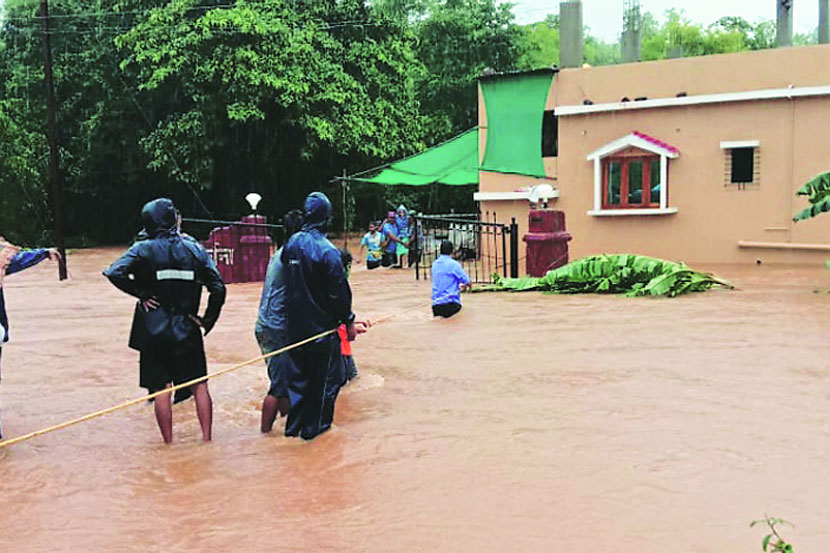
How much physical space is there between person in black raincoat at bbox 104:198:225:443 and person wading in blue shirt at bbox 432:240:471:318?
581cm

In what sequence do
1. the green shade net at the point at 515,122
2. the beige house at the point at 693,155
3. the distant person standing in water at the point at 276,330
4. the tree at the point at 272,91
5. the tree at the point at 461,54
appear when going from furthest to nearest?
the tree at the point at 461,54 < the tree at the point at 272,91 < the green shade net at the point at 515,122 < the beige house at the point at 693,155 < the distant person standing in water at the point at 276,330

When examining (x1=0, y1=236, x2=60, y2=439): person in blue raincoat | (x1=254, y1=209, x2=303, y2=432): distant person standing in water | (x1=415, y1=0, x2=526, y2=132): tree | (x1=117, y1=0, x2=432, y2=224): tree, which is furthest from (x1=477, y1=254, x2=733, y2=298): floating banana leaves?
(x1=415, y1=0, x2=526, y2=132): tree

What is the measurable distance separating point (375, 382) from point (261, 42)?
20.9m

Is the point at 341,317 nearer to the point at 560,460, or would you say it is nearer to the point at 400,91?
the point at 560,460

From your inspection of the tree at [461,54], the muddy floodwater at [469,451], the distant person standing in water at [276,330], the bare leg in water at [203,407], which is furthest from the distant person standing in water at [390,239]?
the tree at [461,54]

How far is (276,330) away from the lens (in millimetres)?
6613

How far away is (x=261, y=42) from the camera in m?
27.3

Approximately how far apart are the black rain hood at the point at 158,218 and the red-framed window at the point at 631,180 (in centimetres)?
1404

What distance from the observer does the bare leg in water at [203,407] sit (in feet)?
20.9

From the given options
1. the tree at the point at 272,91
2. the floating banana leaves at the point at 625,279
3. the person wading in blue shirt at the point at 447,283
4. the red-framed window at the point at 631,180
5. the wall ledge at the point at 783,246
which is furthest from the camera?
the tree at the point at 272,91

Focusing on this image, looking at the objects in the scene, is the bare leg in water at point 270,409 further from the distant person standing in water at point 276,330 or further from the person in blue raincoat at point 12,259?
the person in blue raincoat at point 12,259

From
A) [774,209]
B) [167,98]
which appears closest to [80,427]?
[774,209]

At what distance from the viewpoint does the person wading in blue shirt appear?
39.1ft

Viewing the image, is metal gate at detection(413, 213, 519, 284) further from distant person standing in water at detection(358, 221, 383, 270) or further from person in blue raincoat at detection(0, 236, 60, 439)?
person in blue raincoat at detection(0, 236, 60, 439)
